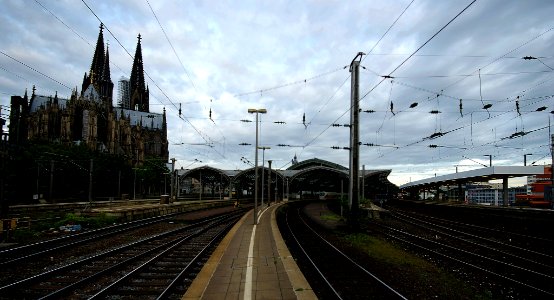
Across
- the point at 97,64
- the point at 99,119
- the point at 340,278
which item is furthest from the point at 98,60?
the point at 340,278

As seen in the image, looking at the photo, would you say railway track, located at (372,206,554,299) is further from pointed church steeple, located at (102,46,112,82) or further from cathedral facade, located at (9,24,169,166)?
pointed church steeple, located at (102,46,112,82)

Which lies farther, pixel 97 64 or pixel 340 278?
pixel 97 64

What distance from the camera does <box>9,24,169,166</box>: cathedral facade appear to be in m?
94.6

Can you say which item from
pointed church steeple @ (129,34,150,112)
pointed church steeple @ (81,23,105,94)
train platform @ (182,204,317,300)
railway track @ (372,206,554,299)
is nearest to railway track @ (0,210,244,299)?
train platform @ (182,204,317,300)

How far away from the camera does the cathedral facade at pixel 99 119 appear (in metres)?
94.6

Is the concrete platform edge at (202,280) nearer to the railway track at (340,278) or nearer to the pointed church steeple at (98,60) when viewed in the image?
the railway track at (340,278)

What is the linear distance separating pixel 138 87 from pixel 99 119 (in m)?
42.1

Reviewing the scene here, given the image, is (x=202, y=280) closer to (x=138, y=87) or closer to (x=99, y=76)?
(x=99, y=76)

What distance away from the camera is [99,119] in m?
105

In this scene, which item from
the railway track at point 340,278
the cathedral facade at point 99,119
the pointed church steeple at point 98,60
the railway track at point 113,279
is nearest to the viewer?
the railway track at point 113,279

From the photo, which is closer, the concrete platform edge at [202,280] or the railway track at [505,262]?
the concrete platform edge at [202,280]

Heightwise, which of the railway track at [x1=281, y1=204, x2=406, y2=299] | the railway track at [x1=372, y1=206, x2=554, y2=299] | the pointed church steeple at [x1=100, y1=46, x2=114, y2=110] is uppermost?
the pointed church steeple at [x1=100, y1=46, x2=114, y2=110]

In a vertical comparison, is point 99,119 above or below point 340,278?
above

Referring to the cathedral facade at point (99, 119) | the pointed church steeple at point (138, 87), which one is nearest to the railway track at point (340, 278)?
the cathedral facade at point (99, 119)
